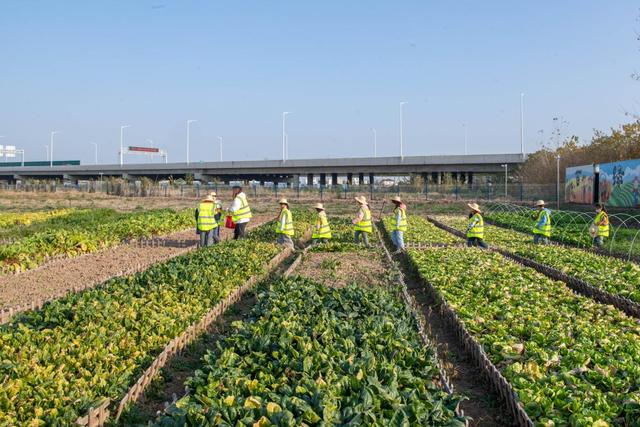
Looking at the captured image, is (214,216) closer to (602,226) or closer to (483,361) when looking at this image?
(483,361)

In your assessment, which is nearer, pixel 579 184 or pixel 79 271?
pixel 79 271

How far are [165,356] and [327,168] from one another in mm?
58759

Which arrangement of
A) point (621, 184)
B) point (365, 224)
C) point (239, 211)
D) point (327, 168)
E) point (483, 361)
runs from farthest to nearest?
point (327, 168) → point (621, 184) → point (365, 224) → point (239, 211) → point (483, 361)

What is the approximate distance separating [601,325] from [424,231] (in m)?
13.0

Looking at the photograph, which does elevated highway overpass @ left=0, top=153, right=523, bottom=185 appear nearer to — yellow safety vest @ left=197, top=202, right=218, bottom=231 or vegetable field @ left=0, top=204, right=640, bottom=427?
yellow safety vest @ left=197, top=202, right=218, bottom=231

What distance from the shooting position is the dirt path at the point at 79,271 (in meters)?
9.81

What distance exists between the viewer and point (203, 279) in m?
9.36

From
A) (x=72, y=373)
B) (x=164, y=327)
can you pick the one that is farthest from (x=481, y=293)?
(x=72, y=373)

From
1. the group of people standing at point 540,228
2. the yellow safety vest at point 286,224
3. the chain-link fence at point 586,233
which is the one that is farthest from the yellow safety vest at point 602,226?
the yellow safety vest at point 286,224

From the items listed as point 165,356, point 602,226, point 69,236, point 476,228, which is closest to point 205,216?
point 69,236

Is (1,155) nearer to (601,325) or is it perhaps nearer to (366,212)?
(366,212)

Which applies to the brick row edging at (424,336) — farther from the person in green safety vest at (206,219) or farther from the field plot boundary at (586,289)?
the person in green safety vest at (206,219)

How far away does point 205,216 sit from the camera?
15.1 m

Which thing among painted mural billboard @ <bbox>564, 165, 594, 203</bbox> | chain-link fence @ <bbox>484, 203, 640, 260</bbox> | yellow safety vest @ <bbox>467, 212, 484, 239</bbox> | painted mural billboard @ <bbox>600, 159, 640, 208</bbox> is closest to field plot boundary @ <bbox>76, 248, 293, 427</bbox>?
yellow safety vest @ <bbox>467, 212, 484, 239</bbox>
